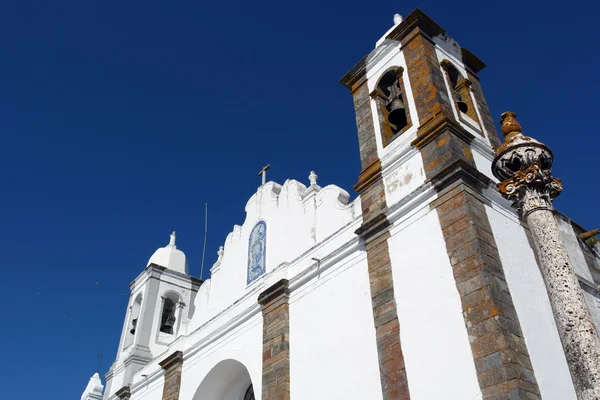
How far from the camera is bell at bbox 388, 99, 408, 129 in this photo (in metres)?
9.87

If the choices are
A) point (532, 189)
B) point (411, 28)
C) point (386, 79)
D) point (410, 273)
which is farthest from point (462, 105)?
point (532, 189)

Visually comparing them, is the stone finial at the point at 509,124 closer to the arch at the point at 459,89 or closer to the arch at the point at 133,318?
the arch at the point at 459,89

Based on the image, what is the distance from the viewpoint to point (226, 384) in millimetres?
11656

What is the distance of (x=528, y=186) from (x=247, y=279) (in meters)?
7.66

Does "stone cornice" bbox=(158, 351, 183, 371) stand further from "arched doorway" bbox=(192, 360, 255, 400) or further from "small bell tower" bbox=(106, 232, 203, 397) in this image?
"small bell tower" bbox=(106, 232, 203, 397)

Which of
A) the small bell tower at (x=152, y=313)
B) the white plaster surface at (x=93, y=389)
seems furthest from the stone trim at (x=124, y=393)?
the white plaster surface at (x=93, y=389)

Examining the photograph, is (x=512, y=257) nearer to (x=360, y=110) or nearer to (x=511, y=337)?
(x=511, y=337)

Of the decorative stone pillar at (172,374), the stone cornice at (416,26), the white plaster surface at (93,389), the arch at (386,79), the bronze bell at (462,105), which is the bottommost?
the decorative stone pillar at (172,374)

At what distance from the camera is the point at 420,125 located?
29.3 feet

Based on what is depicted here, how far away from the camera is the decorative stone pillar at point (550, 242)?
410cm

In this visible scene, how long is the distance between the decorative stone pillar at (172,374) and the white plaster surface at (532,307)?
7617mm

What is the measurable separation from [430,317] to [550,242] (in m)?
2.75

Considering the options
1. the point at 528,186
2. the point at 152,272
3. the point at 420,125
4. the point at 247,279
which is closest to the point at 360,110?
the point at 420,125

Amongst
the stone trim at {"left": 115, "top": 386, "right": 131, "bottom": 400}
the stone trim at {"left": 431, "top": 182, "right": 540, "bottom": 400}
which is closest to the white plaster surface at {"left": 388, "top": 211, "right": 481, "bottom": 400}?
the stone trim at {"left": 431, "top": 182, "right": 540, "bottom": 400}
